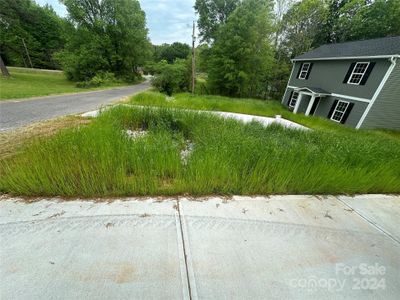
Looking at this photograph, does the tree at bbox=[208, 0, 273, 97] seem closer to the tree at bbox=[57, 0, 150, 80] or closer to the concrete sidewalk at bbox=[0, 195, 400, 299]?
the tree at bbox=[57, 0, 150, 80]

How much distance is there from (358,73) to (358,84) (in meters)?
0.76

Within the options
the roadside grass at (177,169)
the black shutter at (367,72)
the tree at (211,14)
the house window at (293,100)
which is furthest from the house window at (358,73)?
the tree at (211,14)

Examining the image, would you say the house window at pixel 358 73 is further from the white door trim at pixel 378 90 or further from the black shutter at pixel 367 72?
the white door trim at pixel 378 90

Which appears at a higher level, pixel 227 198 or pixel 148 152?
pixel 148 152

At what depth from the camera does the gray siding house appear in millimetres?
10586

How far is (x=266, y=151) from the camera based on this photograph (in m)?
3.11

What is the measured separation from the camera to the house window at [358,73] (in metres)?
11.5

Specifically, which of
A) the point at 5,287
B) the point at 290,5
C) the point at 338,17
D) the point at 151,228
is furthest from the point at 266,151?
the point at 338,17

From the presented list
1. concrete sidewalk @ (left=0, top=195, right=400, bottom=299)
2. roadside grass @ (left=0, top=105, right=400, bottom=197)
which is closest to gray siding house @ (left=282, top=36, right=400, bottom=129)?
roadside grass @ (left=0, top=105, right=400, bottom=197)

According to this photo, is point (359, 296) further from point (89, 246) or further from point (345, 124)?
point (345, 124)

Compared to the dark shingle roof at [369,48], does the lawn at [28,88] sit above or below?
below

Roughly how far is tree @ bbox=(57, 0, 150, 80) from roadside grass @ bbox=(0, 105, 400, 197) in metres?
27.0

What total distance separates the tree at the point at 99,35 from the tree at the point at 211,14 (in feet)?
31.1

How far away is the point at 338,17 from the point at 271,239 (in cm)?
3385
